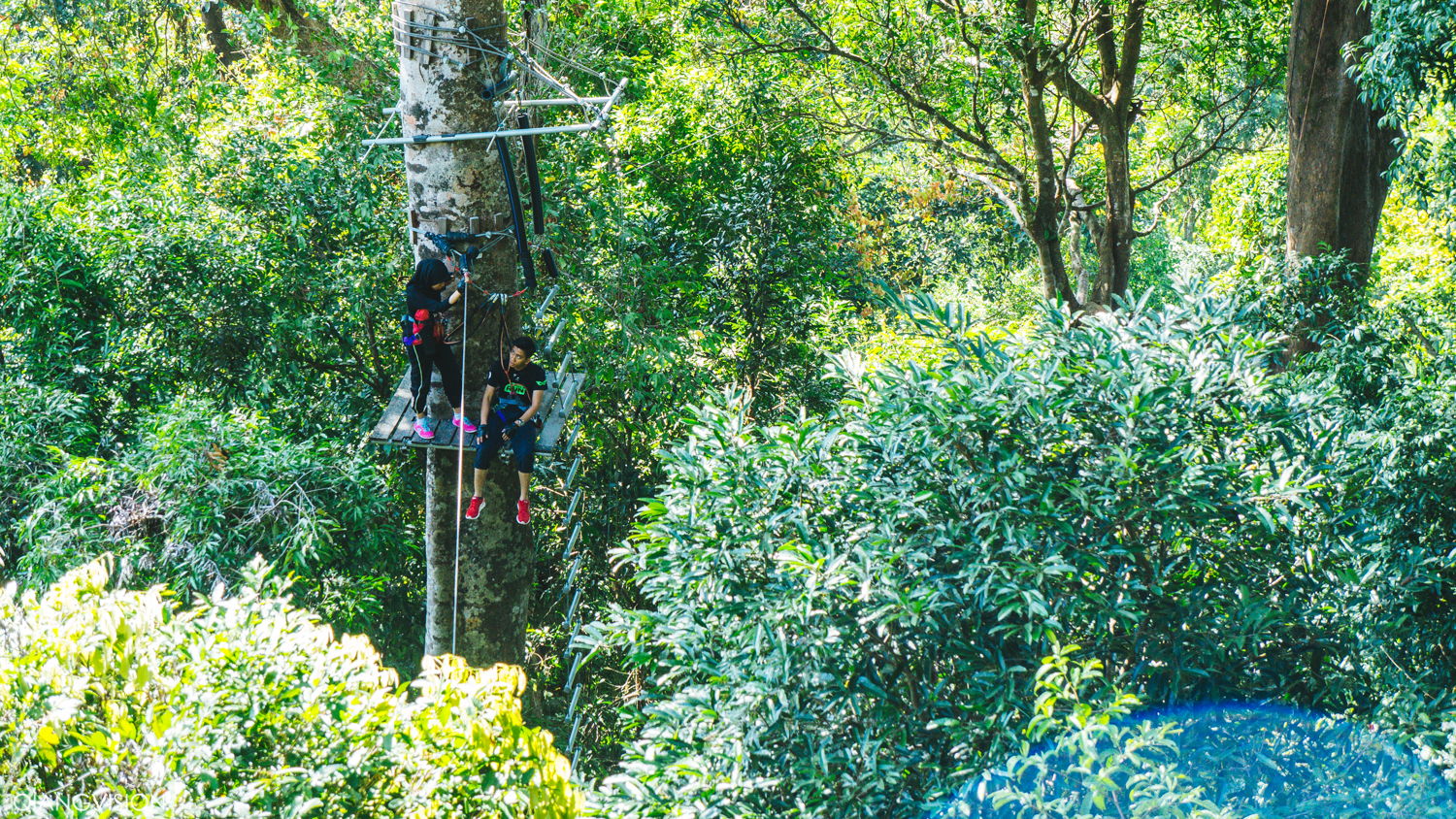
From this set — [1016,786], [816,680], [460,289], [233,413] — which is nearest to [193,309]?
[233,413]

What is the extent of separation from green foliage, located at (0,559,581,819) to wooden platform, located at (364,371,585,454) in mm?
3052

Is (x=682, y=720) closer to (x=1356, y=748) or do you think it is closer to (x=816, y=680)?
(x=816, y=680)

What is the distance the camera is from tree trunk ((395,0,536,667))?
20.7 feet

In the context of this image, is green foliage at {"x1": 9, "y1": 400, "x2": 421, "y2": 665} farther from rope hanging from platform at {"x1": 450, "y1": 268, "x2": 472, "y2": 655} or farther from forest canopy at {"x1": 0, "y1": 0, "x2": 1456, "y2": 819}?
rope hanging from platform at {"x1": 450, "y1": 268, "x2": 472, "y2": 655}

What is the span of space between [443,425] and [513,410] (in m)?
0.51

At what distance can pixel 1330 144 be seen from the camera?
8.57 metres

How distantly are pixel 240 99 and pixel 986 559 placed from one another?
8170mm

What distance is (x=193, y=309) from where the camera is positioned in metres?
8.32

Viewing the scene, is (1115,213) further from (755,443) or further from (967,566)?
(967,566)

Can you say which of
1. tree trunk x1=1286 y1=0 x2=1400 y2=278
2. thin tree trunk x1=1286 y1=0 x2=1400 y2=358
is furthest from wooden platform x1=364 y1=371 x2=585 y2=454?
tree trunk x1=1286 y1=0 x2=1400 y2=278

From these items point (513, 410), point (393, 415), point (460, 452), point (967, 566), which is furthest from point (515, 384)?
point (967, 566)

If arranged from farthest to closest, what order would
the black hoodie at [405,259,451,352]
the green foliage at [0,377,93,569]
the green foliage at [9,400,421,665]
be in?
the green foliage at [0,377,93,569] → the green foliage at [9,400,421,665] → the black hoodie at [405,259,451,352]

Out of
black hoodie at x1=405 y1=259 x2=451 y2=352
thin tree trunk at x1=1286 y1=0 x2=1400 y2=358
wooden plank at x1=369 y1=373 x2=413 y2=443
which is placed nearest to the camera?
black hoodie at x1=405 y1=259 x2=451 y2=352

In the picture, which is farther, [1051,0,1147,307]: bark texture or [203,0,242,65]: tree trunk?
[203,0,242,65]: tree trunk
